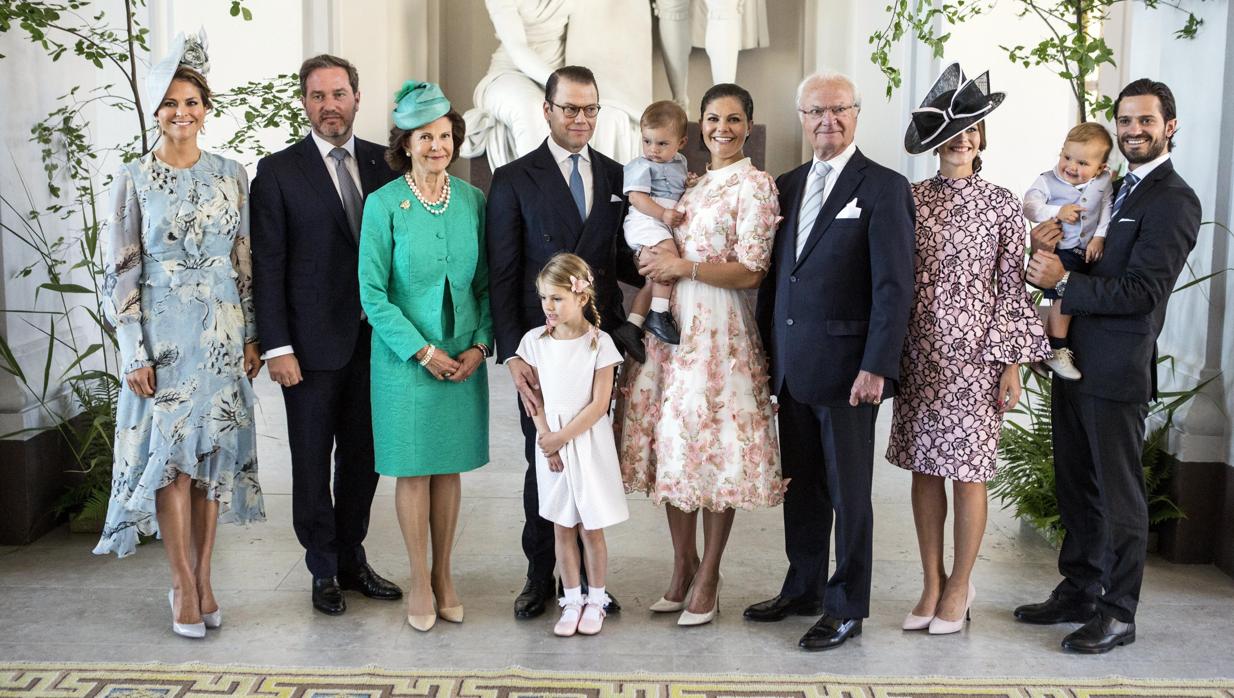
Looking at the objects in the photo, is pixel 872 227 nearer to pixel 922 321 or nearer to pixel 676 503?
pixel 922 321

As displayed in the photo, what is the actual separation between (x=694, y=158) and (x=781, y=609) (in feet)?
15.8

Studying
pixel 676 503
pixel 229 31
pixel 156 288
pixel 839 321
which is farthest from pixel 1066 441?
pixel 229 31

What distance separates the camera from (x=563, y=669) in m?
3.25

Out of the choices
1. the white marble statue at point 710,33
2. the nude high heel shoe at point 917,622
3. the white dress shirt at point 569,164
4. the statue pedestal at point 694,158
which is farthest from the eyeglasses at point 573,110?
the white marble statue at point 710,33

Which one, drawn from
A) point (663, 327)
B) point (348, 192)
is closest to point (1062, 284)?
point (663, 327)

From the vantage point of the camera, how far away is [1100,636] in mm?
3422

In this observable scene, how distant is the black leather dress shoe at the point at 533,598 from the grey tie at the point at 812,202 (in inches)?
49.9

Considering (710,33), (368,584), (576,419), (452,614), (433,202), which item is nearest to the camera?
(576,419)

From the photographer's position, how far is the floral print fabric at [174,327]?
3361mm

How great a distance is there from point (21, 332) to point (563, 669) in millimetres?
2506

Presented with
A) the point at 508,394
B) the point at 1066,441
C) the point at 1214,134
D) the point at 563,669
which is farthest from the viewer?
the point at 508,394

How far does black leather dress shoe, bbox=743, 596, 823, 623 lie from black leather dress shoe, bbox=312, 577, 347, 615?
1221mm

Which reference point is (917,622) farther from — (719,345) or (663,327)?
(663,327)

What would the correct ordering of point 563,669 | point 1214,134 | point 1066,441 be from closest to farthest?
point 563,669
point 1066,441
point 1214,134
